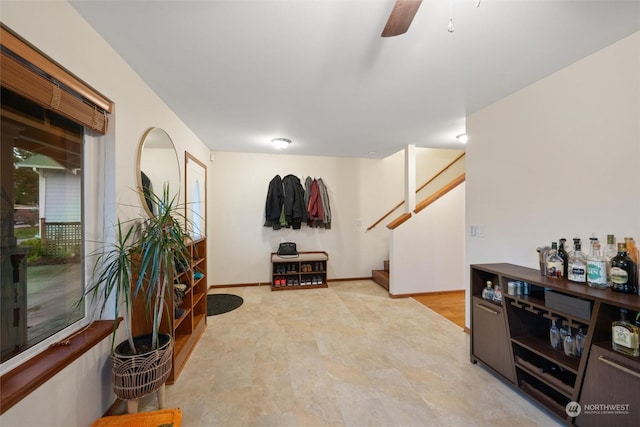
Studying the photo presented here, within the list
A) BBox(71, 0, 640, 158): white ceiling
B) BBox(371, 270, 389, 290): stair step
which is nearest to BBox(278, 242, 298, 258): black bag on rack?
BBox(371, 270, 389, 290): stair step

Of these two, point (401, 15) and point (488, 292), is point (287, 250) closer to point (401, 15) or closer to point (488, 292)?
point (488, 292)

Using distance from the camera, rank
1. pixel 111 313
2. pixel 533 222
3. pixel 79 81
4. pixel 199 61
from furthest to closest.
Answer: pixel 533 222
pixel 199 61
pixel 111 313
pixel 79 81

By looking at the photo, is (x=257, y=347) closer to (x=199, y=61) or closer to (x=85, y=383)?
(x=85, y=383)

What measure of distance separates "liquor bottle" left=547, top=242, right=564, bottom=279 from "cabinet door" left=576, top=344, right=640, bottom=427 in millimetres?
500

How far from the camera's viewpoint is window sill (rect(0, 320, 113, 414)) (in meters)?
0.96

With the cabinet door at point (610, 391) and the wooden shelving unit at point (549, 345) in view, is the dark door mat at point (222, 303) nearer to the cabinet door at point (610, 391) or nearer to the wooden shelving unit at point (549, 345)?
the wooden shelving unit at point (549, 345)

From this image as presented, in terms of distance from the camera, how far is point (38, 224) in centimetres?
124

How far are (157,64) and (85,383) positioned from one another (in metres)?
1.95

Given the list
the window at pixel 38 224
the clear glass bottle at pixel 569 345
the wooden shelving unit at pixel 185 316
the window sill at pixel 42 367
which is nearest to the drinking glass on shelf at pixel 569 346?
the clear glass bottle at pixel 569 345

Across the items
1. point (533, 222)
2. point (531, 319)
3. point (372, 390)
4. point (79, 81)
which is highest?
point (79, 81)

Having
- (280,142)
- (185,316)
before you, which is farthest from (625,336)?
(280,142)

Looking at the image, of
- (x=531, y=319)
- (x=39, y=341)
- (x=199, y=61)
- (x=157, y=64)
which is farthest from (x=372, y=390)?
(x=157, y=64)

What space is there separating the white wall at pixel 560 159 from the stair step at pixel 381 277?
1740 mm

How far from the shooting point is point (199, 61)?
5.63 ft
